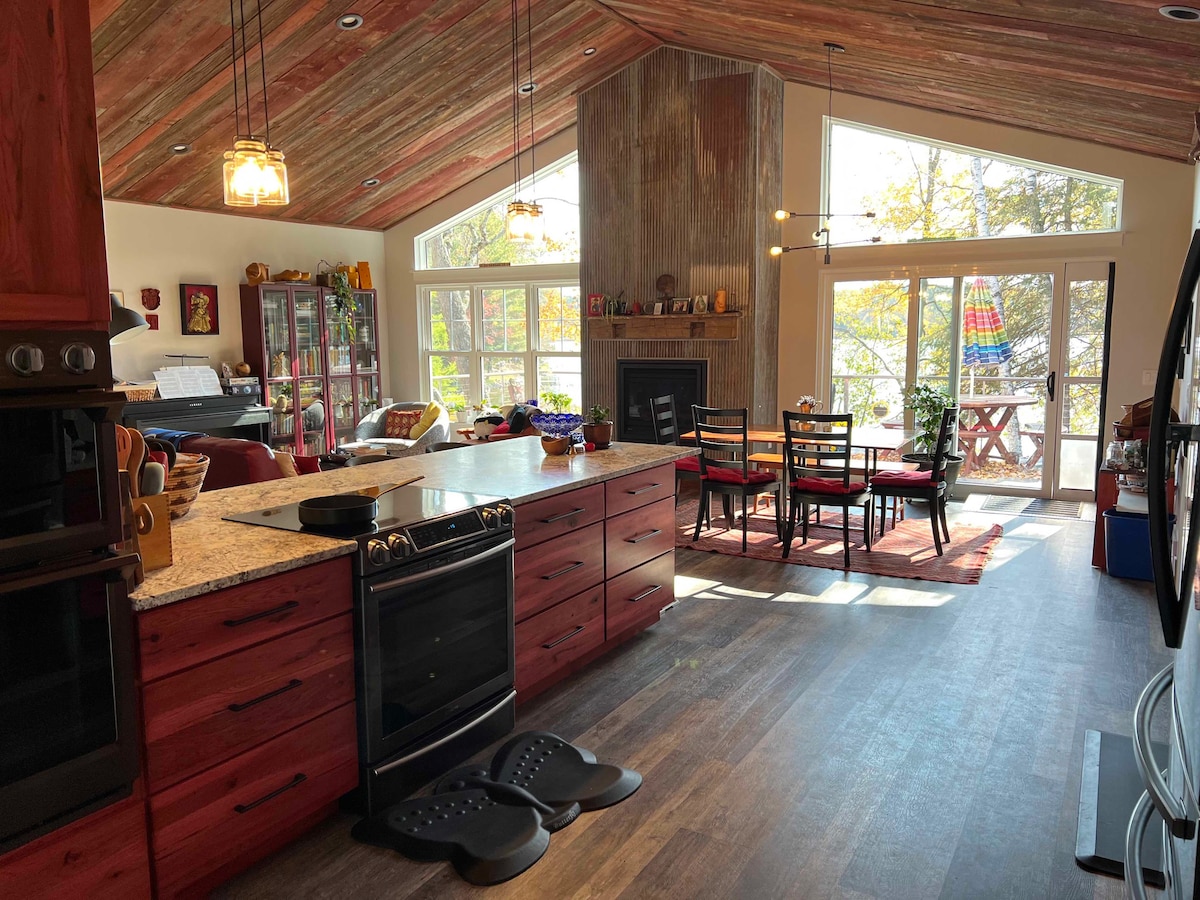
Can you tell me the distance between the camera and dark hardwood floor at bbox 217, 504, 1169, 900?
7.62ft

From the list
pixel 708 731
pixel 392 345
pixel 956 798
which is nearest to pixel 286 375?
pixel 392 345

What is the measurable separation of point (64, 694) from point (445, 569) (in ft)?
3.69

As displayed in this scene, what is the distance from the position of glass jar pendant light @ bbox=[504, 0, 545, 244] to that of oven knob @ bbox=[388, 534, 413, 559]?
3123 mm

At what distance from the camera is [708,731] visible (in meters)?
3.18

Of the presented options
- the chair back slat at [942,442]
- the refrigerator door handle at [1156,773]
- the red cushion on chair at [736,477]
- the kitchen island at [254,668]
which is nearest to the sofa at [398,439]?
the red cushion on chair at [736,477]

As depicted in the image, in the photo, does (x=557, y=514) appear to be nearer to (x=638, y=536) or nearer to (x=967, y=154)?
(x=638, y=536)

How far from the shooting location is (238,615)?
2172 millimetres

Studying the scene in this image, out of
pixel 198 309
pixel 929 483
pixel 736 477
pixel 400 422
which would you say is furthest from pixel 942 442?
pixel 198 309

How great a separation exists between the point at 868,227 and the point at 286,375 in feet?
20.3

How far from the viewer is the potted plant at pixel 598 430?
14.2 feet

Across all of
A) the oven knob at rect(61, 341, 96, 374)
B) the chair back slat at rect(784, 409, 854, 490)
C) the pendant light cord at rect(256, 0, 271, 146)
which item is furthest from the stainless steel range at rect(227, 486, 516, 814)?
the pendant light cord at rect(256, 0, 271, 146)

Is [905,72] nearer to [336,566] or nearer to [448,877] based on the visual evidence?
[336,566]

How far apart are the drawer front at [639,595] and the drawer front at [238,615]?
5.18 ft

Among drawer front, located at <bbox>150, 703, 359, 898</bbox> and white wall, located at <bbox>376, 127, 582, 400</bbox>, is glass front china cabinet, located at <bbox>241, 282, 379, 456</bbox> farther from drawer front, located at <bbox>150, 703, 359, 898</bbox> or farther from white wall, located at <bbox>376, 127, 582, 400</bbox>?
drawer front, located at <bbox>150, 703, 359, 898</bbox>
